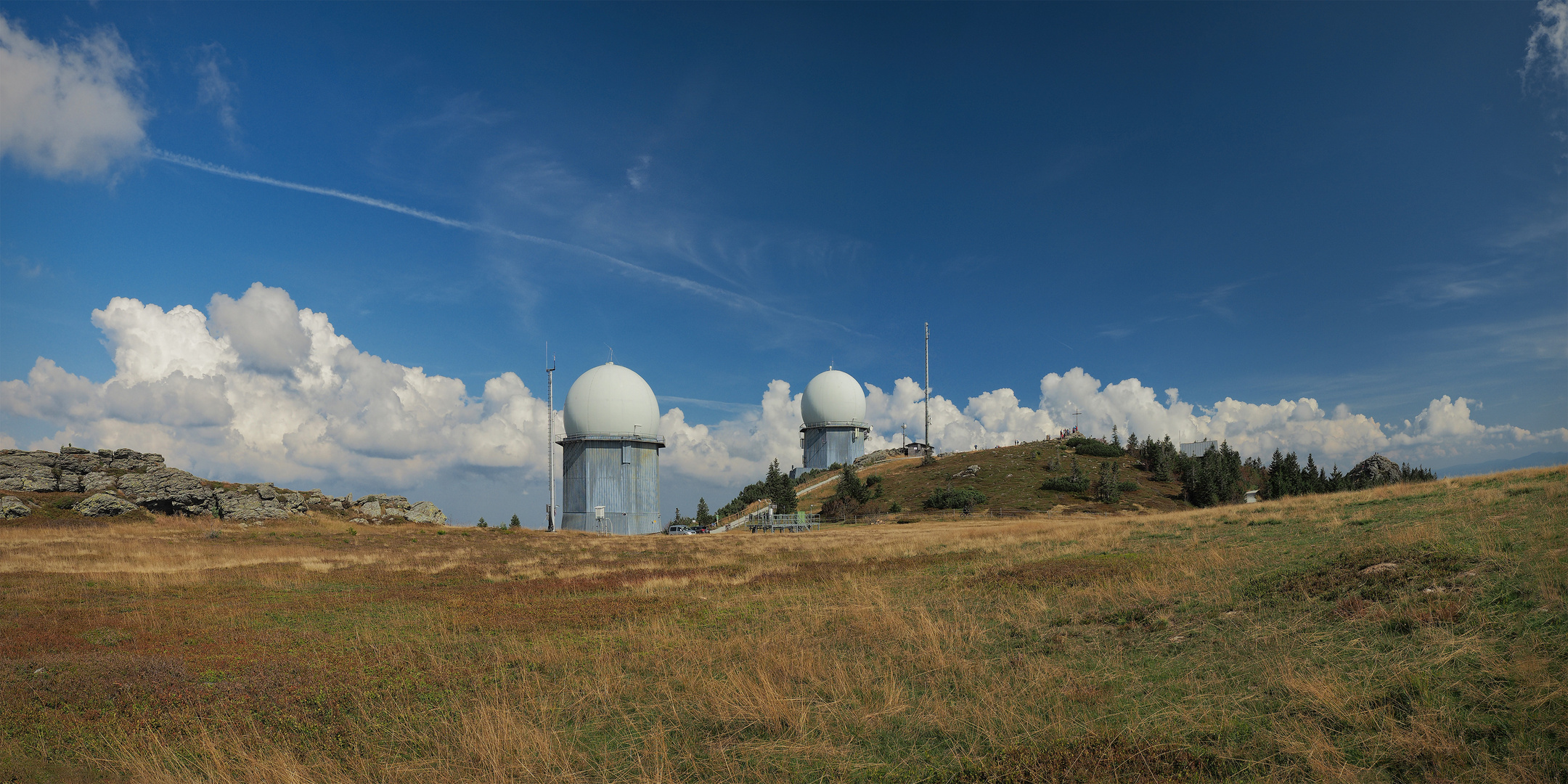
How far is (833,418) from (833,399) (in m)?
2.44

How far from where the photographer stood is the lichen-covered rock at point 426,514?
6031 cm

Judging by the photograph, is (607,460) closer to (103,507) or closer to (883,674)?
(103,507)

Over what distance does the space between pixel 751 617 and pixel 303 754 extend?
8.35 m

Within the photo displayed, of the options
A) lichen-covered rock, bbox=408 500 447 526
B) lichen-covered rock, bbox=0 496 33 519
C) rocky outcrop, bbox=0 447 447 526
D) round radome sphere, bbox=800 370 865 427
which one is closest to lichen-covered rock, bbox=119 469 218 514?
rocky outcrop, bbox=0 447 447 526

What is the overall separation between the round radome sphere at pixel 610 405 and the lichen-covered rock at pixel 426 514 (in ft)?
42.4

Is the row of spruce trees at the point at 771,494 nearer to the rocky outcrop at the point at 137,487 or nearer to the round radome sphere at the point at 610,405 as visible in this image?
the round radome sphere at the point at 610,405

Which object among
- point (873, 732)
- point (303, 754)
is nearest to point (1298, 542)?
point (873, 732)

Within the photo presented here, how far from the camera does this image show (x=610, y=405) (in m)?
63.5

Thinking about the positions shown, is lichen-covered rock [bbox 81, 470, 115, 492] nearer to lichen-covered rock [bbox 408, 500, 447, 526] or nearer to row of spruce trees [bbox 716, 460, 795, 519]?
lichen-covered rock [bbox 408, 500, 447, 526]

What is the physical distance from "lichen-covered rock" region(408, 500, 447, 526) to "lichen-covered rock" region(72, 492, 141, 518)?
58.2ft

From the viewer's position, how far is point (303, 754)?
7906 mm

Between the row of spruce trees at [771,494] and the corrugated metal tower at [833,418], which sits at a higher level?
A: the corrugated metal tower at [833,418]

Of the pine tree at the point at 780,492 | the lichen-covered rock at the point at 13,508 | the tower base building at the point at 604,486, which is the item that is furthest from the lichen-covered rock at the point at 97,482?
the pine tree at the point at 780,492

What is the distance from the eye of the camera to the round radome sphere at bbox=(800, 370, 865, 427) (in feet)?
300
